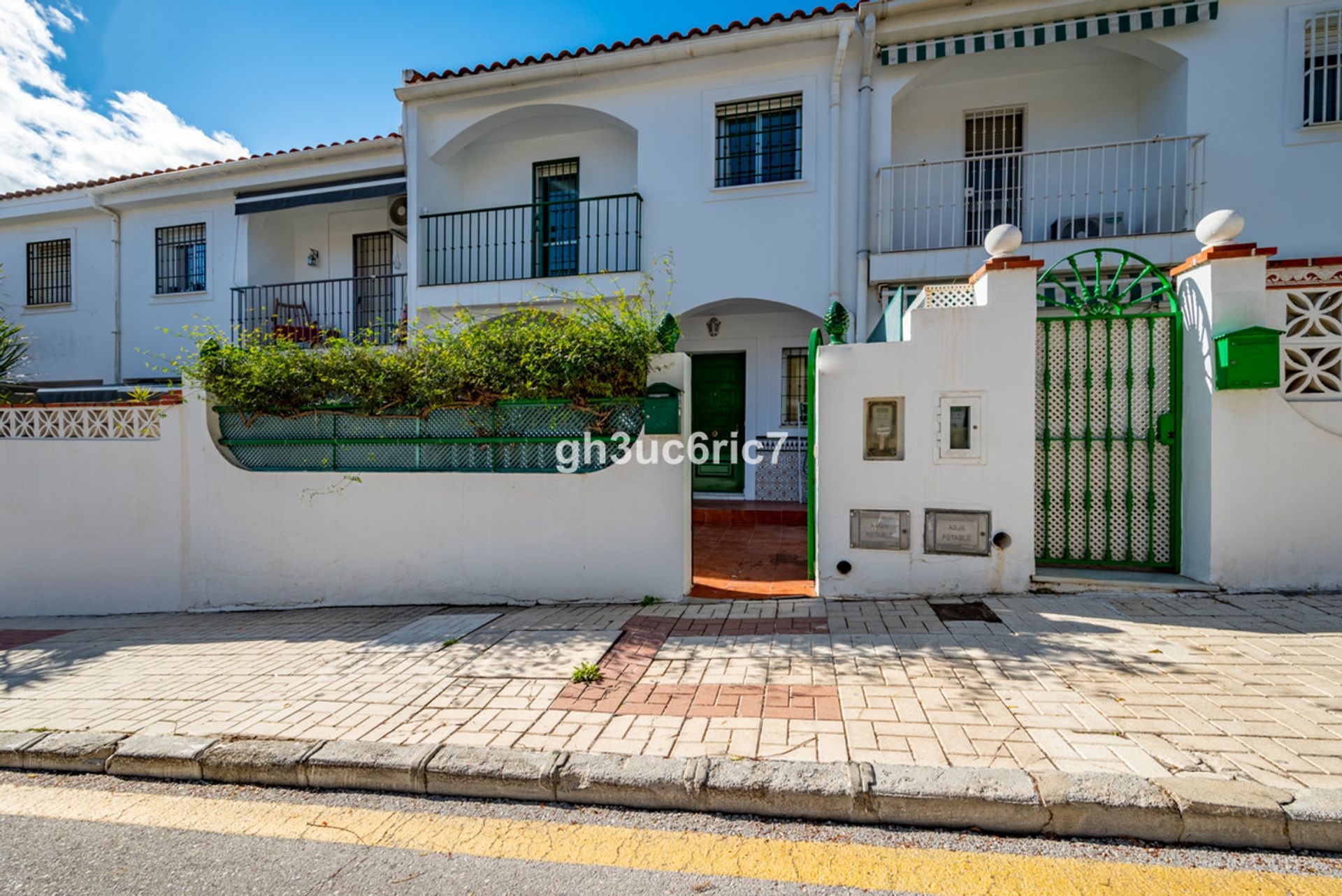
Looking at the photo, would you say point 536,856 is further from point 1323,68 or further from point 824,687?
point 1323,68

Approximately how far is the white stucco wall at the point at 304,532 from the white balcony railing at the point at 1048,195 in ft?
18.1

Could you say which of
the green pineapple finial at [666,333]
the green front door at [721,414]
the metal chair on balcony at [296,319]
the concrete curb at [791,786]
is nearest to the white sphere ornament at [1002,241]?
the green pineapple finial at [666,333]

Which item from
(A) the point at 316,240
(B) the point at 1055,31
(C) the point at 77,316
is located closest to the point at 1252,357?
(B) the point at 1055,31

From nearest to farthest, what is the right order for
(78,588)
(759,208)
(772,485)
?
1. (78,588)
2. (759,208)
3. (772,485)

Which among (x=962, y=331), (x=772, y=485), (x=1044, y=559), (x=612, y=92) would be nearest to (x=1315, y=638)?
(x=1044, y=559)

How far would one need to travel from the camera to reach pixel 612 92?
31.5ft

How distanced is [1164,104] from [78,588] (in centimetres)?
1499

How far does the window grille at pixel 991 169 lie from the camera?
9211mm

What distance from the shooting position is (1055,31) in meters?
7.97

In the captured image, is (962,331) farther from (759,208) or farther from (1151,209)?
(1151,209)

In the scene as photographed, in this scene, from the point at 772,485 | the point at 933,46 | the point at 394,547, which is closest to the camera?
the point at 394,547

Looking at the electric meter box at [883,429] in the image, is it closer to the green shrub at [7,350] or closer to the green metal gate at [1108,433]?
the green metal gate at [1108,433]

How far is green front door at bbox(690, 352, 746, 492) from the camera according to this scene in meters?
10.4

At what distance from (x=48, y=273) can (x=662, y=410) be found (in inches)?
645
